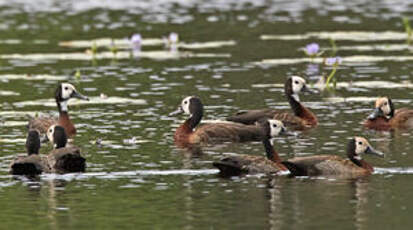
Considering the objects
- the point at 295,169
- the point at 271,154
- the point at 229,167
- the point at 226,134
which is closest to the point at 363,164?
the point at 295,169

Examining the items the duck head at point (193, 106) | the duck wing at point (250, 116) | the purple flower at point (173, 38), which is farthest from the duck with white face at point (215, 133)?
the purple flower at point (173, 38)

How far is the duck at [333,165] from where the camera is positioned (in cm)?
1956

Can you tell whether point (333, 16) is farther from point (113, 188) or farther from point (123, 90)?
point (113, 188)

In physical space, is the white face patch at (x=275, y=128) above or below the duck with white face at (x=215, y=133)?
above

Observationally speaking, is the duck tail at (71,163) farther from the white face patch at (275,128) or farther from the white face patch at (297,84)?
the white face patch at (297,84)

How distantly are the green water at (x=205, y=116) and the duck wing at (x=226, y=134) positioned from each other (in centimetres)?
56

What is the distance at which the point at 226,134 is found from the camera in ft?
77.4

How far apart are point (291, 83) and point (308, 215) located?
10.1 m

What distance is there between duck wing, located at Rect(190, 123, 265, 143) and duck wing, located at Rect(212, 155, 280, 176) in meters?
3.69

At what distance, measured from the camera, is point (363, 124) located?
82.0 feet

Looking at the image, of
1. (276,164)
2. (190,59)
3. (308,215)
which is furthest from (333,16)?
(308,215)

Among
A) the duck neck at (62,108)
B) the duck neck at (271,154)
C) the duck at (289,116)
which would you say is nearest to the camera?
the duck neck at (271,154)

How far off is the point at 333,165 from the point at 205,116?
7.18 m

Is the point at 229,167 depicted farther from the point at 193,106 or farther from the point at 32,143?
the point at 193,106
